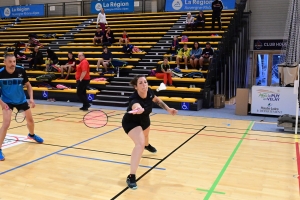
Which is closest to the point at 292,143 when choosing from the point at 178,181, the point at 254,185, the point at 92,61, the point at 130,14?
the point at 254,185

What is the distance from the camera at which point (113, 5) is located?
2103 centimetres

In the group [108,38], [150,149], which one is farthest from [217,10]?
[150,149]

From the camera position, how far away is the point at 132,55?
15281 millimetres

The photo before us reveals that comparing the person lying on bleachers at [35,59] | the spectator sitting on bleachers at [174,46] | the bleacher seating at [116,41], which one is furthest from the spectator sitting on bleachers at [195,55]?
the person lying on bleachers at [35,59]

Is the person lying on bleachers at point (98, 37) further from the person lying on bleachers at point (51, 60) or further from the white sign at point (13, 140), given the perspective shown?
the white sign at point (13, 140)

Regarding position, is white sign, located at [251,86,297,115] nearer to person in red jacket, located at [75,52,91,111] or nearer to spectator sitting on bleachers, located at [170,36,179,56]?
spectator sitting on bleachers, located at [170,36,179,56]

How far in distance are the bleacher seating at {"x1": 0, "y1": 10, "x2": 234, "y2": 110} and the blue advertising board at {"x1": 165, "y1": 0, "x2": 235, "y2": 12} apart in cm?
46

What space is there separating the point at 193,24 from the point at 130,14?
5757 millimetres

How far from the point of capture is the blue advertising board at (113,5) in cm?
2061

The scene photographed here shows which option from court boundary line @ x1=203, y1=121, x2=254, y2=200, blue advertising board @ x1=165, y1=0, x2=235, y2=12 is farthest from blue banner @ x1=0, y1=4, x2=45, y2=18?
court boundary line @ x1=203, y1=121, x2=254, y2=200

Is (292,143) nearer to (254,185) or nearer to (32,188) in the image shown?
(254,185)

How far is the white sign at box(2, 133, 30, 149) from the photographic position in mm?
6461

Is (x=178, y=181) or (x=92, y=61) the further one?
(x=92, y=61)

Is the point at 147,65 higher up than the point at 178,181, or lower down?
higher up
